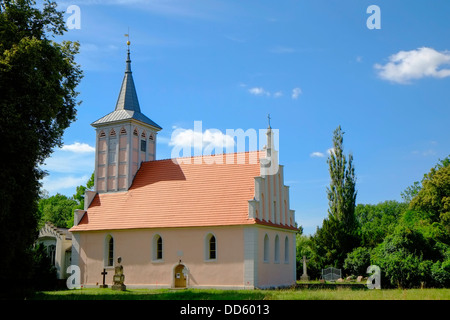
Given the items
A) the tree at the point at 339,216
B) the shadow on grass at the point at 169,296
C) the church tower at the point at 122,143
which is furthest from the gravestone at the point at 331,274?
the shadow on grass at the point at 169,296

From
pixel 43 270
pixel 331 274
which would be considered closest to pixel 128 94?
pixel 43 270

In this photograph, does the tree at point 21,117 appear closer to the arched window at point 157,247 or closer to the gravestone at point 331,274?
the arched window at point 157,247

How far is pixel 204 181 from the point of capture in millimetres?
36344

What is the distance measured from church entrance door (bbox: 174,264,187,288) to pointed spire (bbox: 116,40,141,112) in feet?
51.3

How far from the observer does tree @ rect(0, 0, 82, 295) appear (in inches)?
862

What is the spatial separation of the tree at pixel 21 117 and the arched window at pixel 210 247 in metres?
12.7

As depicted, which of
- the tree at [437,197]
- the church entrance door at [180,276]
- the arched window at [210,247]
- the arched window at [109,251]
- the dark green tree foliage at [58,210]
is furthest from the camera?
the dark green tree foliage at [58,210]

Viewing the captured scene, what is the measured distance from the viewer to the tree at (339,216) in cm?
4616

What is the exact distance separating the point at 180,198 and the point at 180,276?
5656mm

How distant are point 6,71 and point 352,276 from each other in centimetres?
3395

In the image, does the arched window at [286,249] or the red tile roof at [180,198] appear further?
the arched window at [286,249]

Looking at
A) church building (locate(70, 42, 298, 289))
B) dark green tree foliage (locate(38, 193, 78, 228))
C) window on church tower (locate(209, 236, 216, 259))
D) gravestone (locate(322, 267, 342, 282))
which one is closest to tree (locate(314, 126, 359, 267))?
gravestone (locate(322, 267, 342, 282))
